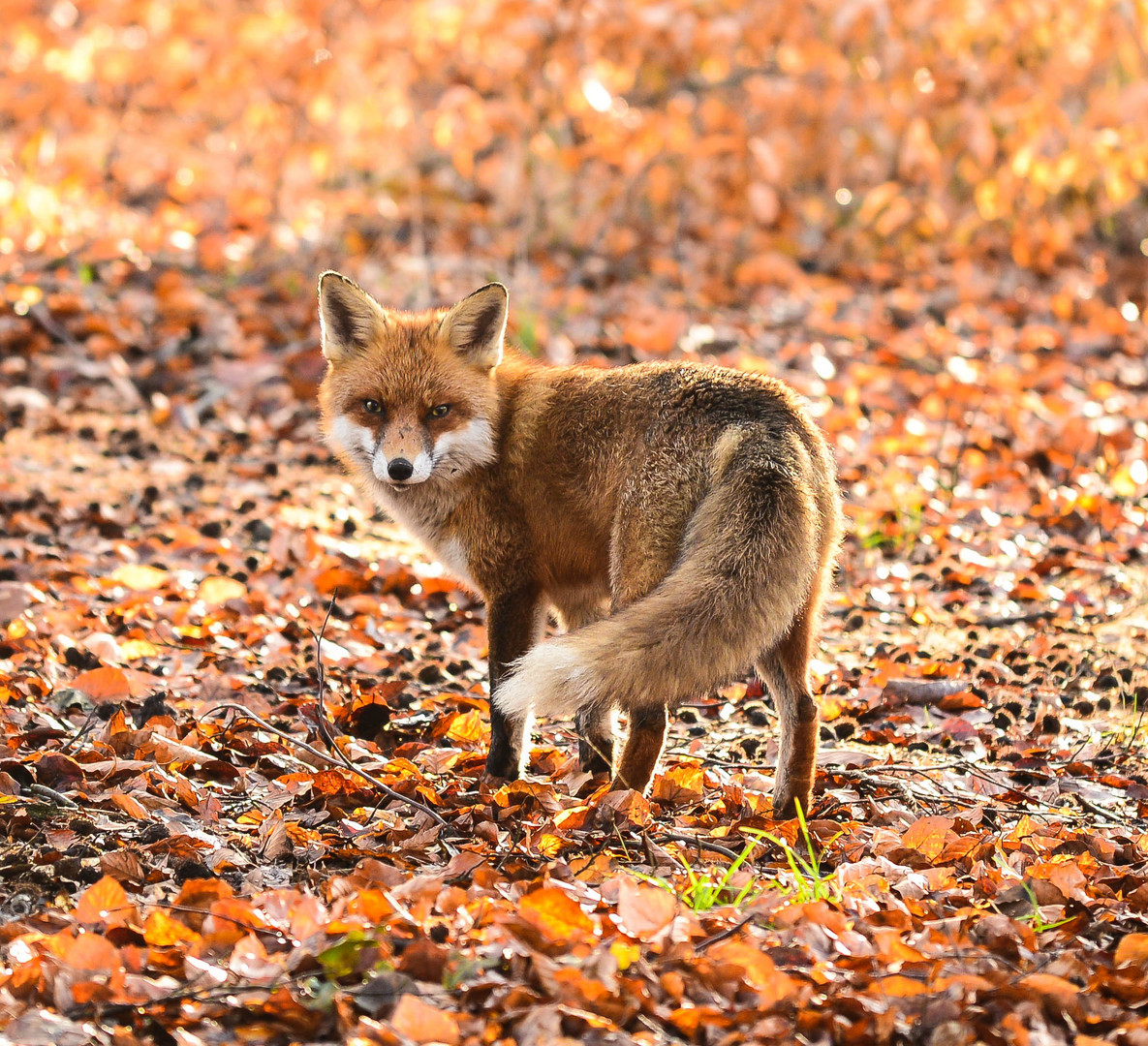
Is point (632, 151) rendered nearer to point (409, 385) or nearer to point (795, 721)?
point (409, 385)

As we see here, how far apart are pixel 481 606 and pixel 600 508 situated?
6.84 feet

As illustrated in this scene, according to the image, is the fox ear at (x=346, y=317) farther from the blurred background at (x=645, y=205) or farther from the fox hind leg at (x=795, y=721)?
the blurred background at (x=645, y=205)

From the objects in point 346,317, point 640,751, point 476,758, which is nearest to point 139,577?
point 346,317

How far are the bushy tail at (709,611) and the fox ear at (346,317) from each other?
5.17ft

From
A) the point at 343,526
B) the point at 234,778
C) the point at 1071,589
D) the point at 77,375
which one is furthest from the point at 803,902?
the point at 77,375

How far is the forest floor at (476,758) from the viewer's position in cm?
266

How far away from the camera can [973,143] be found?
967 centimetres

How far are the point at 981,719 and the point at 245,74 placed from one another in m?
8.26

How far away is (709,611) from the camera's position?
3.40 metres

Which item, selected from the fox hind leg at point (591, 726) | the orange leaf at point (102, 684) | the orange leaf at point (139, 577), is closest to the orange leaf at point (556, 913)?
the fox hind leg at point (591, 726)

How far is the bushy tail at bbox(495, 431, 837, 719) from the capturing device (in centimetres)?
328

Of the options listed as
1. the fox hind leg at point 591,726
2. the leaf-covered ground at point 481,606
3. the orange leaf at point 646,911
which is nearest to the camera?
the leaf-covered ground at point 481,606

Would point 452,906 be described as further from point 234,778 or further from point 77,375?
point 77,375

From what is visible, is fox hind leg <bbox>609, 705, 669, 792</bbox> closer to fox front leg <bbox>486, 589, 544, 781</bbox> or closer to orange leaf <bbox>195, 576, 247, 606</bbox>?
fox front leg <bbox>486, 589, 544, 781</bbox>
